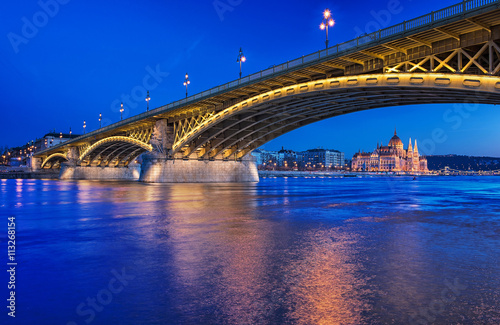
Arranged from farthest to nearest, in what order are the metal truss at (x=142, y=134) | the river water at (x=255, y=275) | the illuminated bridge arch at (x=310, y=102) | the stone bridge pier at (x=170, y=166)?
the metal truss at (x=142, y=134) → the stone bridge pier at (x=170, y=166) → the illuminated bridge arch at (x=310, y=102) → the river water at (x=255, y=275)

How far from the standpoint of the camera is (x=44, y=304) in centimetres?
499

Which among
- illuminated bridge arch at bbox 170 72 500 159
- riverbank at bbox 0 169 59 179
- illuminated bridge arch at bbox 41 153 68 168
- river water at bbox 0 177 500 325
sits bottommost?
river water at bbox 0 177 500 325

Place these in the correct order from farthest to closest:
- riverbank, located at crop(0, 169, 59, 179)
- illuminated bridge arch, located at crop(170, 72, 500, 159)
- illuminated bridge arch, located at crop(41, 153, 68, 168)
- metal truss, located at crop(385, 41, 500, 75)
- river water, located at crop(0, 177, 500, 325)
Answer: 1. illuminated bridge arch, located at crop(41, 153, 68, 168)
2. riverbank, located at crop(0, 169, 59, 179)
3. illuminated bridge arch, located at crop(170, 72, 500, 159)
4. metal truss, located at crop(385, 41, 500, 75)
5. river water, located at crop(0, 177, 500, 325)

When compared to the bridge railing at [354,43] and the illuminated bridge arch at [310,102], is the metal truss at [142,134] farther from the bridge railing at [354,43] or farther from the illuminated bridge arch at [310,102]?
the bridge railing at [354,43]

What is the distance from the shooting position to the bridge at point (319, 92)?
20609 mm

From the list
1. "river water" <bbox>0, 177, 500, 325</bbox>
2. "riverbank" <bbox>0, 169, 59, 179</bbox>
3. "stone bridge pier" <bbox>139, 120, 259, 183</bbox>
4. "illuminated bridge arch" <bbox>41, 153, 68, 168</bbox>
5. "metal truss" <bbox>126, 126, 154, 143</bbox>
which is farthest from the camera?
"illuminated bridge arch" <bbox>41, 153, 68, 168</bbox>

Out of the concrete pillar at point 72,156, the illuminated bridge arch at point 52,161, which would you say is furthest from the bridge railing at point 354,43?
the illuminated bridge arch at point 52,161

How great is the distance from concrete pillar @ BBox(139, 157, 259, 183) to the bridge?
0.15 m

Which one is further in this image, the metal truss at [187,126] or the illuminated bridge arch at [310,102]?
the metal truss at [187,126]

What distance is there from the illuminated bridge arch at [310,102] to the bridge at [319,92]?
0.25 ft

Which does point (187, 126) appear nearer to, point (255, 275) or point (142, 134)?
point (142, 134)

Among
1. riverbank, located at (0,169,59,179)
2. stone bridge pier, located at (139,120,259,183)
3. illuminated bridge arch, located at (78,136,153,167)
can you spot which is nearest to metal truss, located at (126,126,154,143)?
stone bridge pier, located at (139,120,259,183)

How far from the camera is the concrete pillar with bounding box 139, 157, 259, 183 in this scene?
5341 cm

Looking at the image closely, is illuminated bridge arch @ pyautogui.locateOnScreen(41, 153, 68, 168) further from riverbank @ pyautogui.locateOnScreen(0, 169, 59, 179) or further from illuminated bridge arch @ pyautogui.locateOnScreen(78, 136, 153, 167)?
illuminated bridge arch @ pyautogui.locateOnScreen(78, 136, 153, 167)
